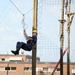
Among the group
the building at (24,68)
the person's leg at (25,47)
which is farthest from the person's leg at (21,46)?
the building at (24,68)

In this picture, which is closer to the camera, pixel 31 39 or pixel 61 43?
pixel 31 39

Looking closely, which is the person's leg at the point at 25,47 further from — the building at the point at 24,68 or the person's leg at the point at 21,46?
the building at the point at 24,68

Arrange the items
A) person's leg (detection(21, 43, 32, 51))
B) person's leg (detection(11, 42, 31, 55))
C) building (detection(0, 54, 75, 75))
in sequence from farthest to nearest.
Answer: building (detection(0, 54, 75, 75))
person's leg (detection(21, 43, 32, 51))
person's leg (detection(11, 42, 31, 55))

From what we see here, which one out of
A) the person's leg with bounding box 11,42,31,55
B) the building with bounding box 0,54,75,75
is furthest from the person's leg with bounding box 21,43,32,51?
the building with bounding box 0,54,75,75

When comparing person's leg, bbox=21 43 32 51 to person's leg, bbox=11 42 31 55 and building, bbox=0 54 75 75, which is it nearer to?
person's leg, bbox=11 42 31 55

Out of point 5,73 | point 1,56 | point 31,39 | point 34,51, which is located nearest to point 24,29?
point 31,39

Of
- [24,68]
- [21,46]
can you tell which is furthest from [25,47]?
[24,68]

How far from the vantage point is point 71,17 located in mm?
25406

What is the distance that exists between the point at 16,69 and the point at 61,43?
3101 centimetres

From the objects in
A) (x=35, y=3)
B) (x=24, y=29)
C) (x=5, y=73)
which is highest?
(x=35, y=3)

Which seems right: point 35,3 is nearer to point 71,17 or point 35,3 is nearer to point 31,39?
point 31,39

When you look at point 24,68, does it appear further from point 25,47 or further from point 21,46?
point 21,46

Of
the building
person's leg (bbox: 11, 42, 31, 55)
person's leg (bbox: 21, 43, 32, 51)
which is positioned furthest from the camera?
the building

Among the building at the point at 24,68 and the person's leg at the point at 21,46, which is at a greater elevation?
the person's leg at the point at 21,46
